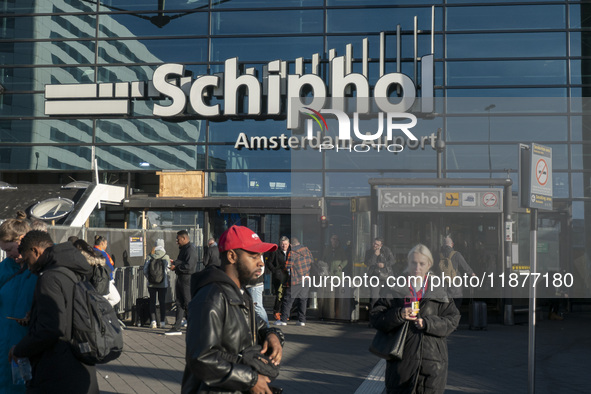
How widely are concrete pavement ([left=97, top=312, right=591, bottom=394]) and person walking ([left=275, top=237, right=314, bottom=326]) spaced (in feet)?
1.21

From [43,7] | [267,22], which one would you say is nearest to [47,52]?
[43,7]

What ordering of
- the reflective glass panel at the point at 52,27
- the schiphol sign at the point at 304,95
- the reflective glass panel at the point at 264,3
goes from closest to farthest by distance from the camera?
the schiphol sign at the point at 304,95
the reflective glass panel at the point at 264,3
the reflective glass panel at the point at 52,27

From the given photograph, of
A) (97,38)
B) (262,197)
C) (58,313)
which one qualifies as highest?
(97,38)

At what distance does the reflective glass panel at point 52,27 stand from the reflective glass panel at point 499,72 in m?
11.4

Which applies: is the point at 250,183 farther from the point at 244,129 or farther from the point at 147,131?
the point at 147,131

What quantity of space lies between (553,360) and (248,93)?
14.4 meters

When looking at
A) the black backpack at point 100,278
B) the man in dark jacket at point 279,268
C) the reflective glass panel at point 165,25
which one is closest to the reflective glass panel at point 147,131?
the reflective glass panel at point 165,25

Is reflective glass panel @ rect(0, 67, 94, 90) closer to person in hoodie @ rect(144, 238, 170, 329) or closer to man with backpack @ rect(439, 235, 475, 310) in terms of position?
person in hoodie @ rect(144, 238, 170, 329)

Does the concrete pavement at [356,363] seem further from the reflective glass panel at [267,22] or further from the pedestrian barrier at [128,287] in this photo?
the reflective glass panel at [267,22]

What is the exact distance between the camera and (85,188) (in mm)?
22562

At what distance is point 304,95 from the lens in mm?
23078

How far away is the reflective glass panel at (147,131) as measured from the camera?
23.8m

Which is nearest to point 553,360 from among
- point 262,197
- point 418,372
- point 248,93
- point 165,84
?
point 418,372

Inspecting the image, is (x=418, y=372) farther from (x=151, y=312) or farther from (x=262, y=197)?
(x=262, y=197)
